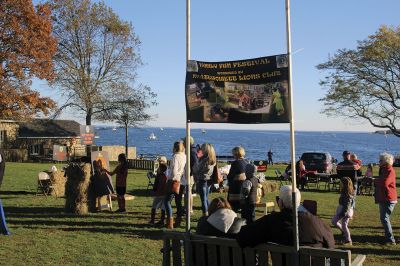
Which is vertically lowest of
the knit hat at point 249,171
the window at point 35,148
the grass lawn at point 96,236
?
the grass lawn at point 96,236

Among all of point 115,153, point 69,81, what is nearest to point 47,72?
point 69,81

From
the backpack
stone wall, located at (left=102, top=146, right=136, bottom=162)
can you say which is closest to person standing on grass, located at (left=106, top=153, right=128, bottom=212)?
the backpack

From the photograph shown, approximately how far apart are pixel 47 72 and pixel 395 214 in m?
29.3

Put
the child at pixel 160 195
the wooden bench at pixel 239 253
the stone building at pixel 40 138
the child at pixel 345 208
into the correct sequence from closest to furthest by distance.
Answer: the wooden bench at pixel 239 253, the child at pixel 345 208, the child at pixel 160 195, the stone building at pixel 40 138

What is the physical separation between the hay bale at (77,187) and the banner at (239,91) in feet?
23.3

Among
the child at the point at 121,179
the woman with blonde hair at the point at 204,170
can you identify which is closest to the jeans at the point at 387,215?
the woman with blonde hair at the point at 204,170

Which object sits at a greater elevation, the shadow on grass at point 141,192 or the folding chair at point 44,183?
the folding chair at point 44,183

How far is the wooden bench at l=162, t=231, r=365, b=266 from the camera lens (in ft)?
15.1

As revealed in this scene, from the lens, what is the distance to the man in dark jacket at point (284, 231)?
191 inches

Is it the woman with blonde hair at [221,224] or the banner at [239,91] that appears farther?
the woman with blonde hair at [221,224]

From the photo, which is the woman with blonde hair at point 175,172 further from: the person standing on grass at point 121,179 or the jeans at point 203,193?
the person standing on grass at point 121,179

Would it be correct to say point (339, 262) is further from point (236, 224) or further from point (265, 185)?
point (265, 185)

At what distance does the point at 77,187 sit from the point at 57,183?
4.43 meters

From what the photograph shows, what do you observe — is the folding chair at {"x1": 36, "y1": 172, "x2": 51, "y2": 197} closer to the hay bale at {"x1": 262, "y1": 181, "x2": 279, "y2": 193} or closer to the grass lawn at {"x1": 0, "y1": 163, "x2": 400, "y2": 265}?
the grass lawn at {"x1": 0, "y1": 163, "x2": 400, "y2": 265}
